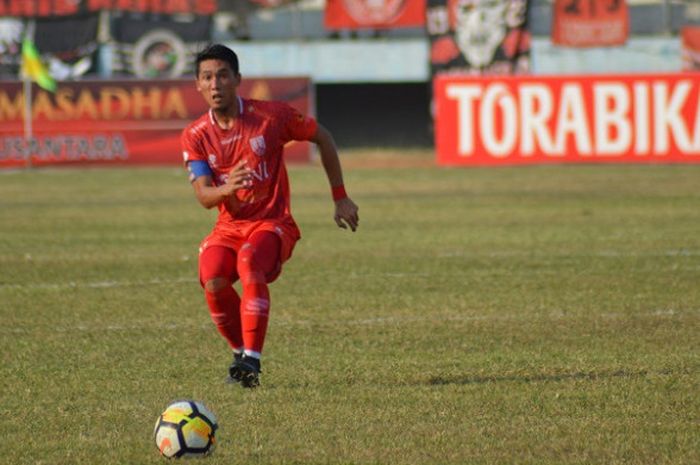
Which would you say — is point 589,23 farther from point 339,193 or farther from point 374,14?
point 339,193

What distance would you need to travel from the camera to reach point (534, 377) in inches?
331

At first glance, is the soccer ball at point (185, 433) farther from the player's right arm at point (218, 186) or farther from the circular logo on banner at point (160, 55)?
the circular logo on banner at point (160, 55)

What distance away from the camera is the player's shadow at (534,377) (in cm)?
830

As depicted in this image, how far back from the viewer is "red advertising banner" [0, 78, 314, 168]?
34.4 m

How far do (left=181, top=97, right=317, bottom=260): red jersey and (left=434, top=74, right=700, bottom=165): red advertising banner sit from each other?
22.8 m

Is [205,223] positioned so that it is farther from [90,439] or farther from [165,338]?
[90,439]

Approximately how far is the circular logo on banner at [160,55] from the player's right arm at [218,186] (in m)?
36.4

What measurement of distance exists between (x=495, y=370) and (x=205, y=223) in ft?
39.1

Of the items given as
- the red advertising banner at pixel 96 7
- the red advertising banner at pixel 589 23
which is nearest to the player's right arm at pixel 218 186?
the red advertising banner at pixel 589 23

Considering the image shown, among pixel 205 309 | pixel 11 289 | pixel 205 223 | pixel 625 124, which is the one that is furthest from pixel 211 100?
pixel 625 124

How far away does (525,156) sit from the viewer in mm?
31734

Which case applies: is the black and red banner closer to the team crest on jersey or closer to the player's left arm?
the player's left arm

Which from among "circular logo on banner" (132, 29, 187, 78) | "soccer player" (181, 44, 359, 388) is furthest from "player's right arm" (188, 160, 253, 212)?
"circular logo on banner" (132, 29, 187, 78)

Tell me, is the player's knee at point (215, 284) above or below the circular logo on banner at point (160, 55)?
above
